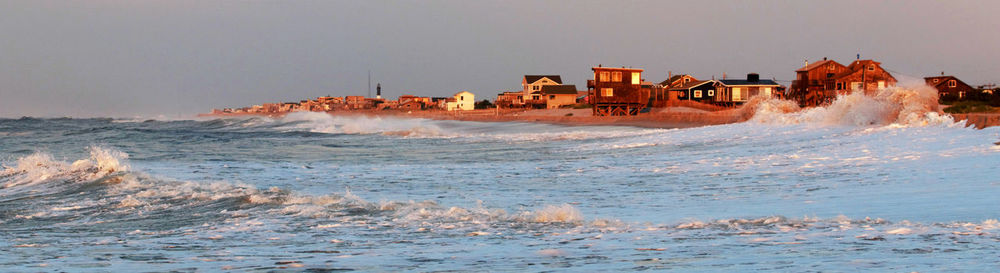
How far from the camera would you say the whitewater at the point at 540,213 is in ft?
16.6

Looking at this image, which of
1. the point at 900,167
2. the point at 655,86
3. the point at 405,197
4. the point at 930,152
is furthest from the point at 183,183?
the point at 655,86

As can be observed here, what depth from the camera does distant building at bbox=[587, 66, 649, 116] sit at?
2243 inches

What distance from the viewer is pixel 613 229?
640 cm

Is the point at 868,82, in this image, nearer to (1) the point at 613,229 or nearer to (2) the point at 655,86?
(2) the point at 655,86

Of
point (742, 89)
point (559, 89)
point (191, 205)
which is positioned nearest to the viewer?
point (191, 205)

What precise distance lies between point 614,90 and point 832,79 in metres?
17.6

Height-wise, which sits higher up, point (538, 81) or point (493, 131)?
point (538, 81)

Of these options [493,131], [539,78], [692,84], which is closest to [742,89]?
[692,84]

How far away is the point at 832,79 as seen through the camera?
60906mm

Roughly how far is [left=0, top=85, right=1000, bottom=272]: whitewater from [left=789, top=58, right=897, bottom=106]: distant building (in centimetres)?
4676

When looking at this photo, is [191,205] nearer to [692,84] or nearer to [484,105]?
[692,84]

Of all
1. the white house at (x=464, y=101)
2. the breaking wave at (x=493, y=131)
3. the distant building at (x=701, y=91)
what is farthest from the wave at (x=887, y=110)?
the white house at (x=464, y=101)

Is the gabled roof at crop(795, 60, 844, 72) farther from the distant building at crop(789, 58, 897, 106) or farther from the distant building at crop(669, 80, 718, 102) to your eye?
the distant building at crop(669, 80, 718, 102)

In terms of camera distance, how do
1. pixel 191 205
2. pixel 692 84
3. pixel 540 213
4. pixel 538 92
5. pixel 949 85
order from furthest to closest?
pixel 538 92
pixel 692 84
pixel 949 85
pixel 191 205
pixel 540 213
